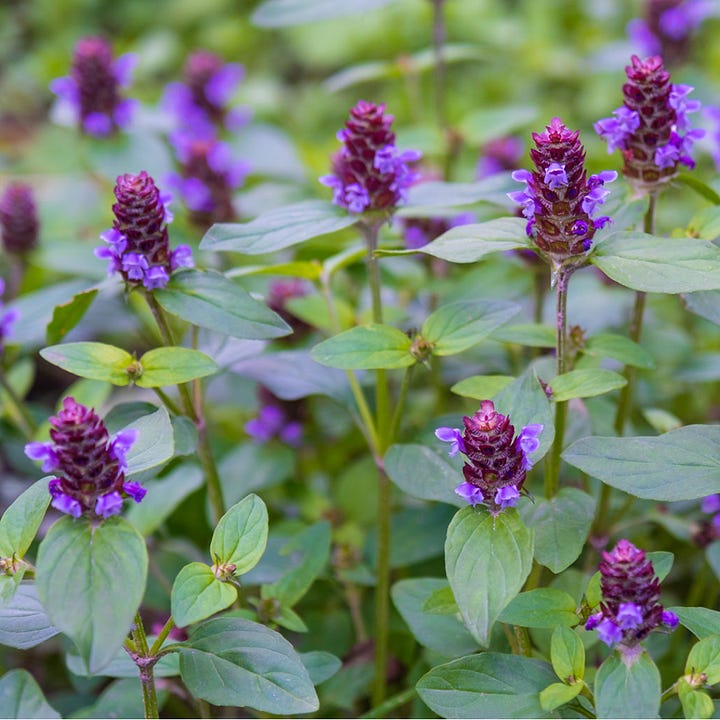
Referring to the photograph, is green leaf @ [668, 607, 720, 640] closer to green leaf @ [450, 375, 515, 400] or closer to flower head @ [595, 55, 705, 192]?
green leaf @ [450, 375, 515, 400]

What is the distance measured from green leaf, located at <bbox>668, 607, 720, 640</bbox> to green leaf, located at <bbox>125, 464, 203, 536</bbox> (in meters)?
0.93

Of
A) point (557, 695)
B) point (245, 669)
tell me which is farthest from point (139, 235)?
point (557, 695)

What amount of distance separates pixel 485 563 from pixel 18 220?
1.61 metres

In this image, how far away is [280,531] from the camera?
174 cm

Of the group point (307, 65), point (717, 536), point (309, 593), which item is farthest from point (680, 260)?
point (307, 65)

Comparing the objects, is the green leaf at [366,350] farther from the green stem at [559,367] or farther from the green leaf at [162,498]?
the green leaf at [162,498]

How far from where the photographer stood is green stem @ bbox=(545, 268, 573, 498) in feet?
4.12

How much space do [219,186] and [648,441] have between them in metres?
1.53

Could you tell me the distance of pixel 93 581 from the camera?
101 centimetres

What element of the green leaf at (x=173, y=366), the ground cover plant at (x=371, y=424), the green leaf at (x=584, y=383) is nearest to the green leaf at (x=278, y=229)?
the ground cover plant at (x=371, y=424)

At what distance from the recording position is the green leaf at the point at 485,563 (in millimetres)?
1018

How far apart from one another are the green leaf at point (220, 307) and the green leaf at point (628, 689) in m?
0.60

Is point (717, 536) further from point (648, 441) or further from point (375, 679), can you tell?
point (375, 679)

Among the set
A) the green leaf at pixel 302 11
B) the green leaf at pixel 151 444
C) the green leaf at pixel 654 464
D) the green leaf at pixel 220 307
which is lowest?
the green leaf at pixel 654 464
